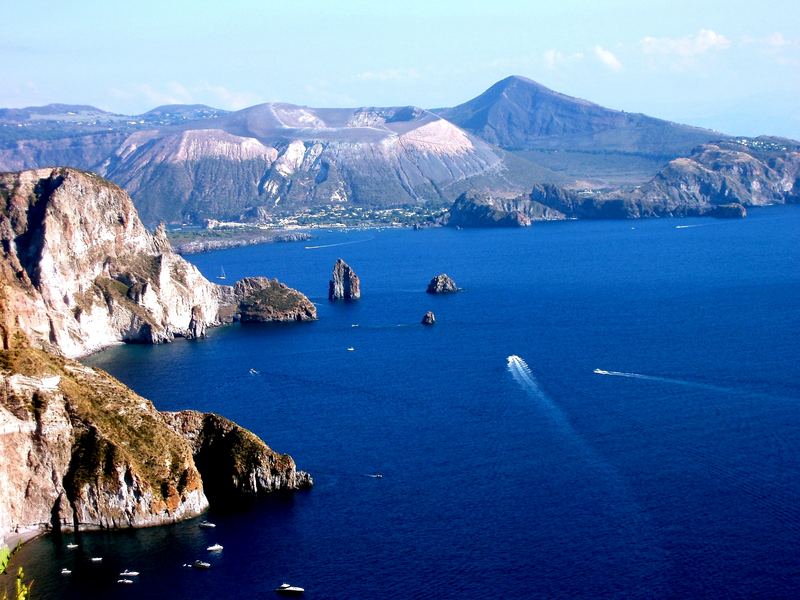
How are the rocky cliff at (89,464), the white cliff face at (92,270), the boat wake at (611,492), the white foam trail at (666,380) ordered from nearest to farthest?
the boat wake at (611,492) → the rocky cliff at (89,464) → the white foam trail at (666,380) → the white cliff face at (92,270)

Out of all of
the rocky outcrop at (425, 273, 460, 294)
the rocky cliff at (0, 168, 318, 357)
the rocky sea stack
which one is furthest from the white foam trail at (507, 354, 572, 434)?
the rocky outcrop at (425, 273, 460, 294)

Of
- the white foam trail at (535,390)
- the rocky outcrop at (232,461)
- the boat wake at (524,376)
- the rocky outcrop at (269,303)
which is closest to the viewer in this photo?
the rocky outcrop at (232,461)

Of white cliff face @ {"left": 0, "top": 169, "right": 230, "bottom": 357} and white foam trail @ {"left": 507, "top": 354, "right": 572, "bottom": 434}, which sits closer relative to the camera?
white foam trail @ {"left": 507, "top": 354, "right": 572, "bottom": 434}

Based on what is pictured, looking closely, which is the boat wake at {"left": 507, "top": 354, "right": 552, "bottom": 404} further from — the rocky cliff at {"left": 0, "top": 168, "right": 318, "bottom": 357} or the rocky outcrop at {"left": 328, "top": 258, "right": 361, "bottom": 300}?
the rocky outcrop at {"left": 328, "top": 258, "right": 361, "bottom": 300}

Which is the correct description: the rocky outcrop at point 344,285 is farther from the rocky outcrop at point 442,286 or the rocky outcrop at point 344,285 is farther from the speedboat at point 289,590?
the speedboat at point 289,590

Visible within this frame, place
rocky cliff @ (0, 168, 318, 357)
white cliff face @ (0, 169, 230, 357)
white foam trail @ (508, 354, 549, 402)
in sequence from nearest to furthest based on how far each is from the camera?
white foam trail @ (508, 354, 549, 402), rocky cliff @ (0, 168, 318, 357), white cliff face @ (0, 169, 230, 357)

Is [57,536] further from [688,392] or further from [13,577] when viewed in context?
[688,392]

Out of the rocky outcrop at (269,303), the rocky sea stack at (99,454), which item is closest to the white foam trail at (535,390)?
the rocky sea stack at (99,454)
